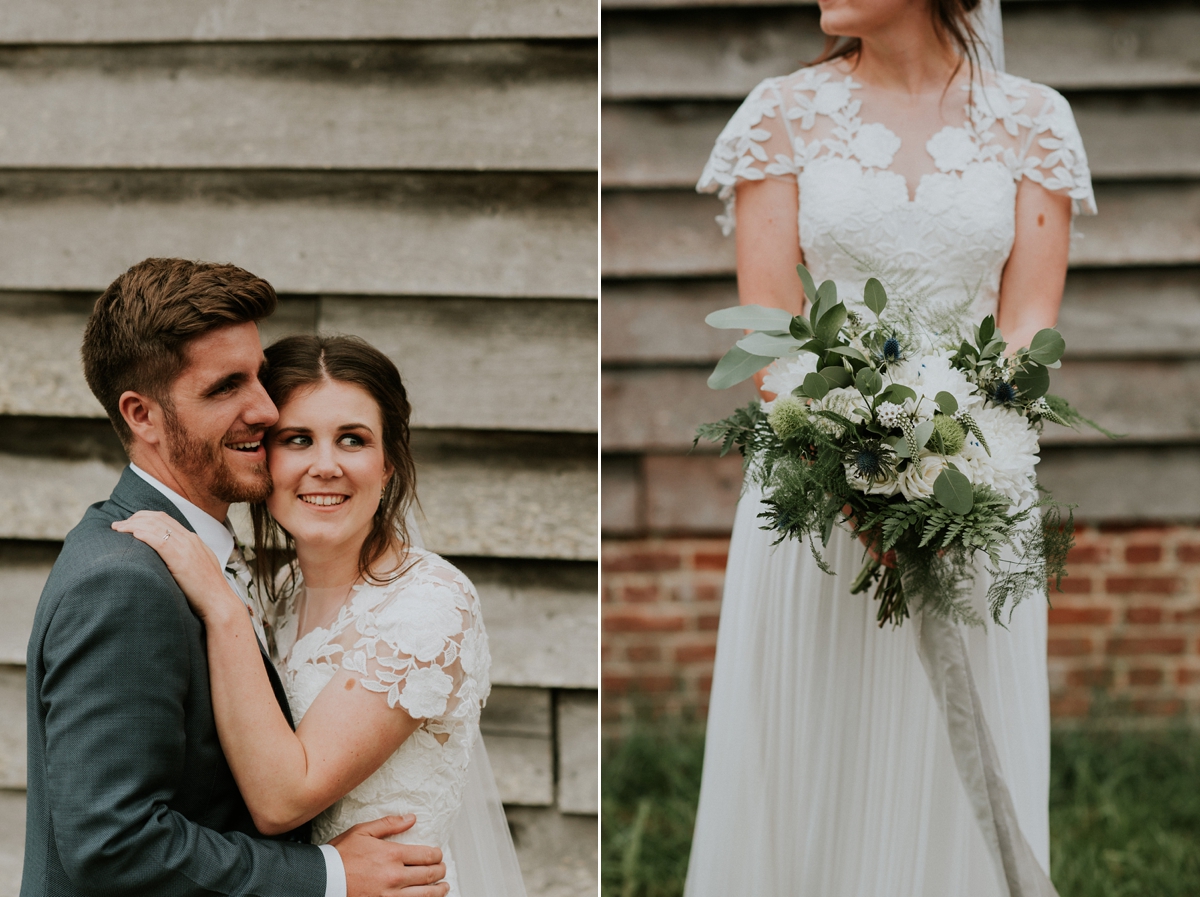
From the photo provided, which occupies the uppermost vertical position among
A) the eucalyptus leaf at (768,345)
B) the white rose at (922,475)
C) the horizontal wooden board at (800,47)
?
the horizontal wooden board at (800,47)

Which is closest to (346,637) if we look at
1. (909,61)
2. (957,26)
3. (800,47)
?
(909,61)

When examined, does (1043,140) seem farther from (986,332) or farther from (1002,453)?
(1002,453)

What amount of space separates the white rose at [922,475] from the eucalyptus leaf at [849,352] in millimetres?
176

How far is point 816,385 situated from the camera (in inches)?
62.6

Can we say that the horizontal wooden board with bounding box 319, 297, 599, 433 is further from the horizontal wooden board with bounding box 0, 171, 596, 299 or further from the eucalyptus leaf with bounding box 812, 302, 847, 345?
the eucalyptus leaf with bounding box 812, 302, 847, 345

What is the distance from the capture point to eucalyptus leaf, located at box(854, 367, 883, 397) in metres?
1.56

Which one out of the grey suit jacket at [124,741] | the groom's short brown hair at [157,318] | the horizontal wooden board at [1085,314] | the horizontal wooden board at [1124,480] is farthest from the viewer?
the horizontal wooden board at [1124,480]

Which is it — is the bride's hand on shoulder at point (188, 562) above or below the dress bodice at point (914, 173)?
below

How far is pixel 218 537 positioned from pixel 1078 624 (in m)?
2.87

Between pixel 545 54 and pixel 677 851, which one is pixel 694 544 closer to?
pixel 677 851

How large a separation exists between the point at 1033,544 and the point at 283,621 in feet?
4.28

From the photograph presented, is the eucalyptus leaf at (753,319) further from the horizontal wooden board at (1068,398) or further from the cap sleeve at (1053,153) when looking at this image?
the horizontal wooden board at (1068,398)

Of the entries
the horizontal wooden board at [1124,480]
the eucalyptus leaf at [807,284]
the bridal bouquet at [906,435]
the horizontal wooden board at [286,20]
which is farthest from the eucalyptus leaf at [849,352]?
the horizontal wooden board at [1124,480]

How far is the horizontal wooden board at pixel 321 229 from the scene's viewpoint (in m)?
2.39
